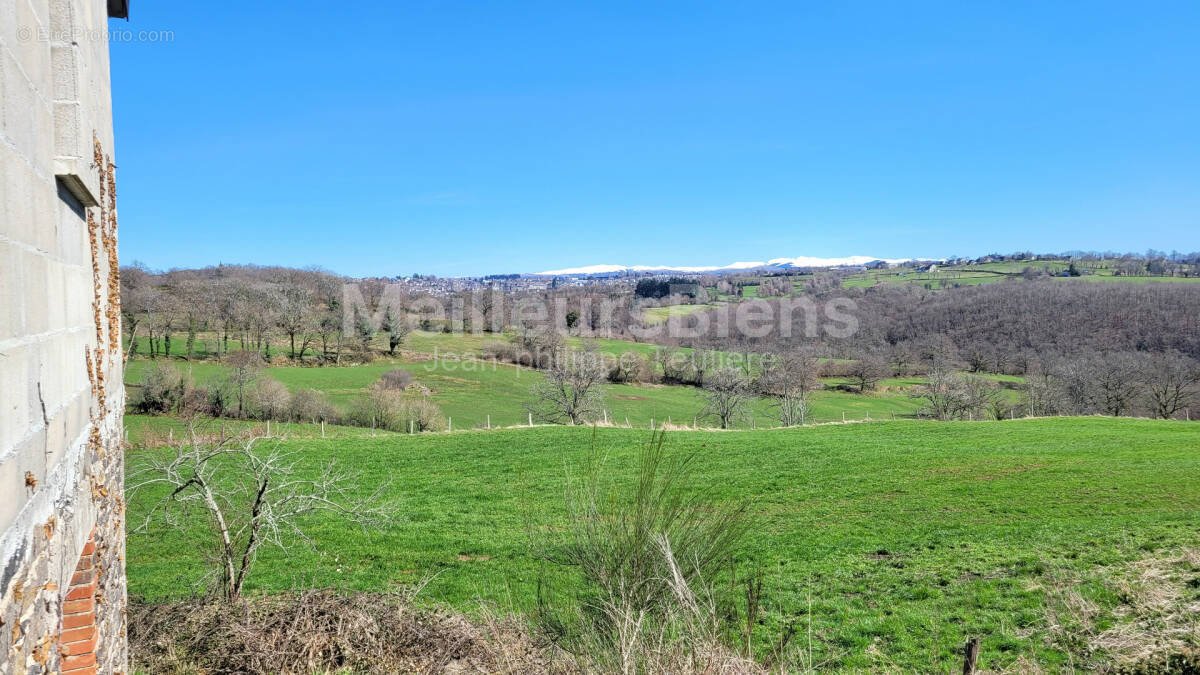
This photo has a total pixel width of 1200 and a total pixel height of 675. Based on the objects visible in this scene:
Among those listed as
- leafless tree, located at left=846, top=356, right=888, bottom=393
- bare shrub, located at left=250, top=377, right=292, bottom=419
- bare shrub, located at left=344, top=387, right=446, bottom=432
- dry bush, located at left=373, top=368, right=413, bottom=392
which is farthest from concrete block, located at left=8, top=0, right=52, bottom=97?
leafless tree, located at left=846, top=356, right=888, bottom=393

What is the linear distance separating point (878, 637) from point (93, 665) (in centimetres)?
807

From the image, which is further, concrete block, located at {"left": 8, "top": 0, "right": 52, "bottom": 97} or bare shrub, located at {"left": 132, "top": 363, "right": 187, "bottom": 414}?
bare shrub, located at {"left": 132, "top": 363, "right": 187, "bottom": 414}

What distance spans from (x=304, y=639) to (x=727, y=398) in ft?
112

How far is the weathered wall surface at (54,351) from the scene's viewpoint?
6.53 ft

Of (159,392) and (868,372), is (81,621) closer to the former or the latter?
(159,392)

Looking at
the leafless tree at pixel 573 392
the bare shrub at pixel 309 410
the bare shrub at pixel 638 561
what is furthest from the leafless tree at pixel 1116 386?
the bare shrub at pixel 309 410

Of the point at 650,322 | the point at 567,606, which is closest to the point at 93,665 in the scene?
the point at 567,606

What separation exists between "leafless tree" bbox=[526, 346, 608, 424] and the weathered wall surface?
3085 centimetres

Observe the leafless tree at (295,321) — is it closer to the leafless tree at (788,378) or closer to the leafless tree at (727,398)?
the leafless tree at (727,398)

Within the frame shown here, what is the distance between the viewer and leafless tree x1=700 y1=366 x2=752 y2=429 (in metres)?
38.1

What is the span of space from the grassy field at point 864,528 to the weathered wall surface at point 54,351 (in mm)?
2998

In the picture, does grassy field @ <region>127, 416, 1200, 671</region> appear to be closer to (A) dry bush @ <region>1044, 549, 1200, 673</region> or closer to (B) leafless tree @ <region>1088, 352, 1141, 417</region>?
(A) dry bush @ <region>1044, 549, 1200, 673</region>

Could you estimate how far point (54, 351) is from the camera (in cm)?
270

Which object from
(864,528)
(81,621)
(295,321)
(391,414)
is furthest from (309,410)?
(81,621)
